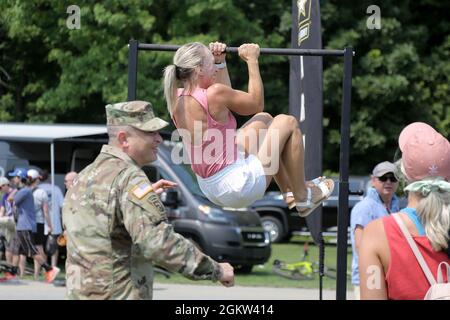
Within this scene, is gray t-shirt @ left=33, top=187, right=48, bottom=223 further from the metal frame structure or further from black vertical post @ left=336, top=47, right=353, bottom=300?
black vertical post @ left=336, top=47, right=353, bottom=300

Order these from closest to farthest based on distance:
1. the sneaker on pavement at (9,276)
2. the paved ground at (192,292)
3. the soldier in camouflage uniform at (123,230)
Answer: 1. the soldier in camouflage uniform at (123,230)
2. the paved ground at (192,292)
3. the sneaker on pavement at (9,276)

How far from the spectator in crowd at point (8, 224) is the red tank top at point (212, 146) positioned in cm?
978

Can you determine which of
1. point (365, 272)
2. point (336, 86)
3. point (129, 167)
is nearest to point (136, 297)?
point (129, 167)

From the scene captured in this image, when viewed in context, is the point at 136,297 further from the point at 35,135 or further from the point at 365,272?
the point at 35,135

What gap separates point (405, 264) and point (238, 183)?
10.0ft

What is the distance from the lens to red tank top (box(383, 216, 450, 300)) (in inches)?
152

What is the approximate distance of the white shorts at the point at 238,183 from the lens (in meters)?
6.86

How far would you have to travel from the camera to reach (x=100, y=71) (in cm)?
2484

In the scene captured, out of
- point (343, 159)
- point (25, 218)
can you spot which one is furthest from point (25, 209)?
point (343, 159)

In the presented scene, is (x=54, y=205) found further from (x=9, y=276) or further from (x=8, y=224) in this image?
(x=9, y=276)

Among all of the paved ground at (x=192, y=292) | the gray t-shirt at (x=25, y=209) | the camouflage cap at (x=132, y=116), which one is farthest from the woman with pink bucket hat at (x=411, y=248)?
the gray t-shirt at (x=25, y=209)

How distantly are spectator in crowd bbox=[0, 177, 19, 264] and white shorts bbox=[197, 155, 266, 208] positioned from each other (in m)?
9.74

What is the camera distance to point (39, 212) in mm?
17188

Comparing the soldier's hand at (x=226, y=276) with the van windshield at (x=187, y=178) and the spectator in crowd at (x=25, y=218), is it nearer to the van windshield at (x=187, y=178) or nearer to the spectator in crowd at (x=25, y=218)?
the spectator in crowd at (x=25, y=218)
